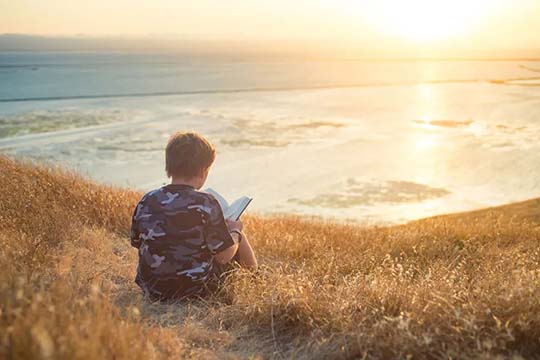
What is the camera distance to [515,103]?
43.9 metres

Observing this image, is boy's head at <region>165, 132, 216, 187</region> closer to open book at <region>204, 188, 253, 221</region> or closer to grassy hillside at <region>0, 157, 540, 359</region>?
open book at <region>204, 188, 253, 221</region>

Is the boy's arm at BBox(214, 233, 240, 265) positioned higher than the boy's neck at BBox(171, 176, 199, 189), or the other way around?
the boy's neck at BBox(171, 176, 199, 189)

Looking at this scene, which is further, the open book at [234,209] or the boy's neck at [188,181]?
the open book at [234,209]

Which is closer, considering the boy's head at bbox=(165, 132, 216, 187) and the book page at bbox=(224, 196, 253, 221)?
the boy's head at bbox=(165, 132, 216, 187)

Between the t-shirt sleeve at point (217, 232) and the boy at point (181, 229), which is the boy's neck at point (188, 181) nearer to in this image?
the boy at point (181, 229)

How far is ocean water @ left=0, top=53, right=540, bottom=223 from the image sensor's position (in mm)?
22047

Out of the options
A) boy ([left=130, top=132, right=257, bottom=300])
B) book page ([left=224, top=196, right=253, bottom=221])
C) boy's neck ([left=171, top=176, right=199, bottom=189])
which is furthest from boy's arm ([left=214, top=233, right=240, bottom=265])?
boy's neck ([left=171, top=176, right=199, bottom=189])

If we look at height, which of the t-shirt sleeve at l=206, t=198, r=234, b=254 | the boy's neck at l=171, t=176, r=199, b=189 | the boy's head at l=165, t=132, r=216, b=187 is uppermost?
the boy's head at l=165, t=132, r=216, b=187

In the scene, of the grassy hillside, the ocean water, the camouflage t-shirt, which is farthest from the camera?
the ocean water

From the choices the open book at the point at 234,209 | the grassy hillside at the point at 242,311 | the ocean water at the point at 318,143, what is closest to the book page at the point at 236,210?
the open book at the point at 234,209

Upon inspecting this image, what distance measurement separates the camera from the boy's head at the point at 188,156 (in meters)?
4.49

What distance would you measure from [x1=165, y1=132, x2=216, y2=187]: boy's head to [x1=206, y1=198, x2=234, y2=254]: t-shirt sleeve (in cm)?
27

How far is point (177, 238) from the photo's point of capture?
4.64 metres

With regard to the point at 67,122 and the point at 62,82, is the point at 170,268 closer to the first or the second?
the point at 67,122
